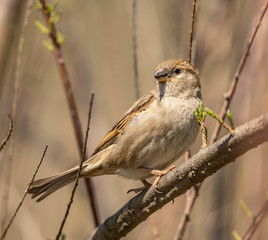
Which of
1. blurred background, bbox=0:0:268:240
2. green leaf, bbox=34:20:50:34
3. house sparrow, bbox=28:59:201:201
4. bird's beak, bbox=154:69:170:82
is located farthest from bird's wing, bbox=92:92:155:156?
green leaf, bbox=34:20:50:34

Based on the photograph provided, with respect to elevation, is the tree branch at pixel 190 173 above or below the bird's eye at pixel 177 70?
below

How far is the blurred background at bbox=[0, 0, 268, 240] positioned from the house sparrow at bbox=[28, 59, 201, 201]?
0.29m

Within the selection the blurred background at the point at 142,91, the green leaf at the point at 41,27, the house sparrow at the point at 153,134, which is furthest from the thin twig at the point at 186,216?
the green leaf at the point at 41,27

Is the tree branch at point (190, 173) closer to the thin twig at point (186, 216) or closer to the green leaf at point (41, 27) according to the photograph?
the thin twig at point (186, 216)

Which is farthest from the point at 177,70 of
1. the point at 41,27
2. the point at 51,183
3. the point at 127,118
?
the point at 51,183

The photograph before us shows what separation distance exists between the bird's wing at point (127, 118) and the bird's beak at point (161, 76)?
129mm

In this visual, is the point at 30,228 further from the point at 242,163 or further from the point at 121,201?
the point at 242,163

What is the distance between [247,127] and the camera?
5.57 feet

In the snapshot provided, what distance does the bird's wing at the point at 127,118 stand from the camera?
3445 millimetres

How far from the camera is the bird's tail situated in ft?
11.3

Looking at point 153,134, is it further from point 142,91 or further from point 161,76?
point 142,91

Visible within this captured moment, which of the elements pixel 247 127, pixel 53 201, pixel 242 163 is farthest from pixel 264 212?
pixel 53 201

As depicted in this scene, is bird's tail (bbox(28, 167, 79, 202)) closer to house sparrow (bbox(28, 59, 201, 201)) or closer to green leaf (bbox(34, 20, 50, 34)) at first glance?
house sparrow (bbox(28, 59, 201, 201))

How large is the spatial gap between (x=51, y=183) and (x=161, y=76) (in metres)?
1.16
